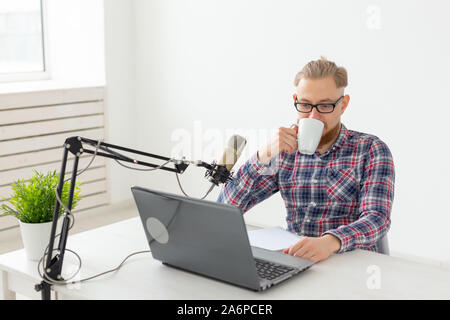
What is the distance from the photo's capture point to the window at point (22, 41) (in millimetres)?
4262

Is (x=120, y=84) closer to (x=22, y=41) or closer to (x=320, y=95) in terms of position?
(x=22, y=41)

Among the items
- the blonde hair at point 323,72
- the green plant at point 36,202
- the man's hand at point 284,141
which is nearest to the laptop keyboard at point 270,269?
the man's hand at point 284,141

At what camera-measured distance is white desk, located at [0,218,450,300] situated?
1.52 metres

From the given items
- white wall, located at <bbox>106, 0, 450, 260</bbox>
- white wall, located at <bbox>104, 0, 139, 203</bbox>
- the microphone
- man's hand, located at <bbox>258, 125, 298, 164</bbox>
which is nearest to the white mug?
man's hand, located at <bbox>258, 125, 298, 164</bbox>

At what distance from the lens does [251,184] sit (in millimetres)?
2211

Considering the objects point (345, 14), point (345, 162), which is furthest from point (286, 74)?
point (345, 162)

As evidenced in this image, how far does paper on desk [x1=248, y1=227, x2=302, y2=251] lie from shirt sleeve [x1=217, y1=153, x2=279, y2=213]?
218 mm

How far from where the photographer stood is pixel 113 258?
5.82 ft

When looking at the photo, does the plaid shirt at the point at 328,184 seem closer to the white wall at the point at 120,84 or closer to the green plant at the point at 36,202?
the green plant at the point at 36,202

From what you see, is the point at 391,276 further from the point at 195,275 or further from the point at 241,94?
the point at 241,94

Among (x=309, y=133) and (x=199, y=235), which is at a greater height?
(x=309, y=133)

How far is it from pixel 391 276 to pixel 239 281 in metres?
0.41

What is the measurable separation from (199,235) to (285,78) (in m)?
2.38

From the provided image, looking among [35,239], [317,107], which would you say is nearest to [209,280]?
[35,239]
